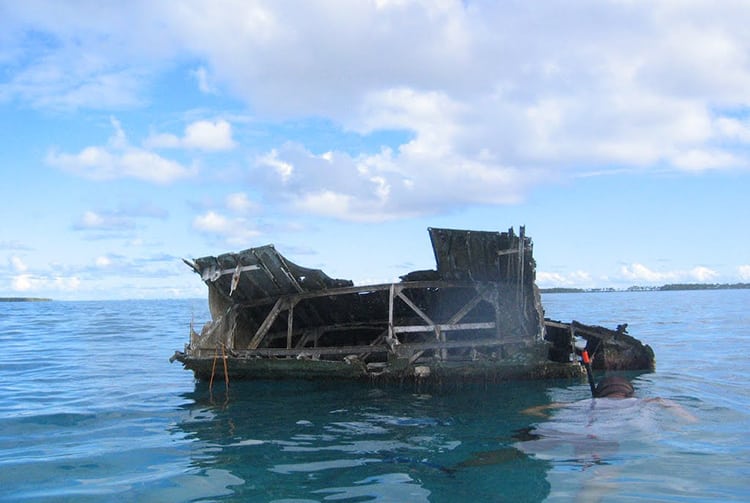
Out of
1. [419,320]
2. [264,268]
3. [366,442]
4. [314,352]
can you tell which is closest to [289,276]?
[264,268]

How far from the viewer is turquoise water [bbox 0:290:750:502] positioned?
700 cm

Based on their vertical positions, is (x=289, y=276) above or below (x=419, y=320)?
above

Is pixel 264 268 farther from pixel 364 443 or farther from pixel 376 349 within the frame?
pixel 364 443

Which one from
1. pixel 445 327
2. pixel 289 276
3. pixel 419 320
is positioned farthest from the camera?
pixel 419 320

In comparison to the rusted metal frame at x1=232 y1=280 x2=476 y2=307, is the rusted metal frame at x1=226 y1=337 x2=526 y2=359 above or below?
below

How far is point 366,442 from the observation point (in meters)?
9.03

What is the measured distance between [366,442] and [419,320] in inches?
336

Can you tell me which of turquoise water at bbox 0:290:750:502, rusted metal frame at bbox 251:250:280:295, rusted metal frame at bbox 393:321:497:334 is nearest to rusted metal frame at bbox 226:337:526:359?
rusted metal frame at bbox 393:321:497:334

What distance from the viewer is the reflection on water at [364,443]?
7000 mm

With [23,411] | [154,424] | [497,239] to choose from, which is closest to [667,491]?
[497,239]

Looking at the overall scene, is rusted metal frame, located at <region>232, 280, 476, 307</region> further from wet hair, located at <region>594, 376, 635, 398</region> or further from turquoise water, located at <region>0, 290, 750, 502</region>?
wet hair, located at <region>594, 376, 635, 398</region>

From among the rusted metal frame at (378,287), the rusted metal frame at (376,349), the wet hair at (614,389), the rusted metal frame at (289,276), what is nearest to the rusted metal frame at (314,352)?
the rusted metal frame at (376,349)

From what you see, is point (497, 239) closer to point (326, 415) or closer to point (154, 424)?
point (326, 415)

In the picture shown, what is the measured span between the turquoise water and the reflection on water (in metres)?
0.03
